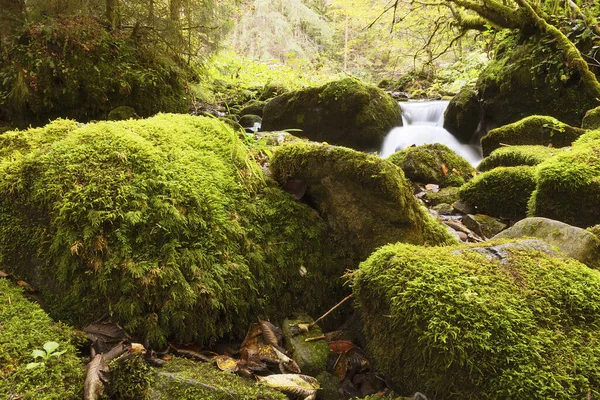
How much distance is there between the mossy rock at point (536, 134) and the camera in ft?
20.8

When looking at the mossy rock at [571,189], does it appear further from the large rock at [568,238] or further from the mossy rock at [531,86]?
the mossy rock at [531,86]

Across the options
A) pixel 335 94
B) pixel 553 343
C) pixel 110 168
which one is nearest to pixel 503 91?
pixel 335 94

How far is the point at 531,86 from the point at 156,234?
8.63m

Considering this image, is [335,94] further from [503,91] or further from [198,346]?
[198,346]

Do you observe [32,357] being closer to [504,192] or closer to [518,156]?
[504,192]

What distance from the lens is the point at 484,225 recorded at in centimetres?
466

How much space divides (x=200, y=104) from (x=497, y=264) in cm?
861

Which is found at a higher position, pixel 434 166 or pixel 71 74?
pixel 71 74

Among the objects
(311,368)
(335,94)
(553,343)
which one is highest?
(335,94)

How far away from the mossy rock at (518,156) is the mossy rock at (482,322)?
386cm

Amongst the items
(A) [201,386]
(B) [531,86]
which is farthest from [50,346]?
(B) [531,86]

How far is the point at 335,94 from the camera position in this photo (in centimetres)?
886

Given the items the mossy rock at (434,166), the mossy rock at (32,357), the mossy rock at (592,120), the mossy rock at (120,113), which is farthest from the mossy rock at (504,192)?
the mossy rock at (120,113)

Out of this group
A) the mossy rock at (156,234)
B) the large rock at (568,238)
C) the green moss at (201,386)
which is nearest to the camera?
the green moss at (201,386)
